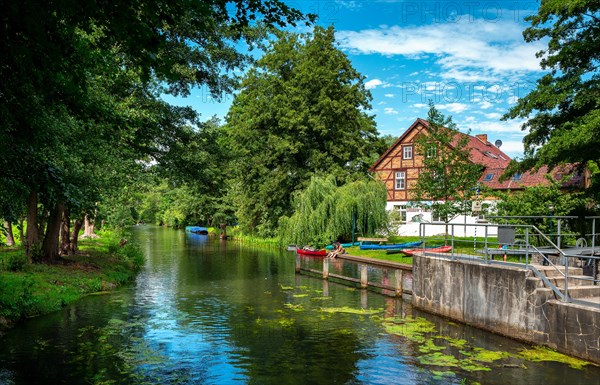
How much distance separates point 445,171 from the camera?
30.8 m

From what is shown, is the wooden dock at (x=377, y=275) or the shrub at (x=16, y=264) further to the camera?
the wooden dock at (x=377, y=275)

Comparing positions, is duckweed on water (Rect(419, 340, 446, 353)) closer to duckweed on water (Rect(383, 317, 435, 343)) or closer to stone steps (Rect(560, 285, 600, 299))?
duckweed on water (Rect(383, 317, 435, 343))

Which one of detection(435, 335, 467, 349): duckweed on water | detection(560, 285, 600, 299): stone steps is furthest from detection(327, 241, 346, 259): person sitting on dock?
detection(560, 285, 600, 299): stone steps

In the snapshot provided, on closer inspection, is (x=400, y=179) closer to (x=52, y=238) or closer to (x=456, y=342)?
(x=52, y=238)

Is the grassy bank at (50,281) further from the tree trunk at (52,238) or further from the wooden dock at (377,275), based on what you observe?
the wooden dock at (377,275)

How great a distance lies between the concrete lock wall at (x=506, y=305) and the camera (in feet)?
35.3

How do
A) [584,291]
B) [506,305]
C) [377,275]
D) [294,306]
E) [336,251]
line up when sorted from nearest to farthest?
1. [584,291]
2. [506,305]
3. [294,306]
4. [377,275]
5. [336,251]

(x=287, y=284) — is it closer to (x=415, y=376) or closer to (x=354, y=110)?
(x=415, y=376)

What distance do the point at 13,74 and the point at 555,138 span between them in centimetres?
1947

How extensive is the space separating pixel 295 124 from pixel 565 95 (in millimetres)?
27649

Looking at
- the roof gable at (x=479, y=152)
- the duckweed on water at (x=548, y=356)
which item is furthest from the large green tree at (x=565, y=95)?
the roof gable at (x=479, y=152)

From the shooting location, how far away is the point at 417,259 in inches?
663

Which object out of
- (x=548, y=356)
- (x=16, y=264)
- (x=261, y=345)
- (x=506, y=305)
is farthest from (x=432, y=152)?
(x=16, y=264)

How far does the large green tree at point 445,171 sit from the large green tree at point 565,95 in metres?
4.26
